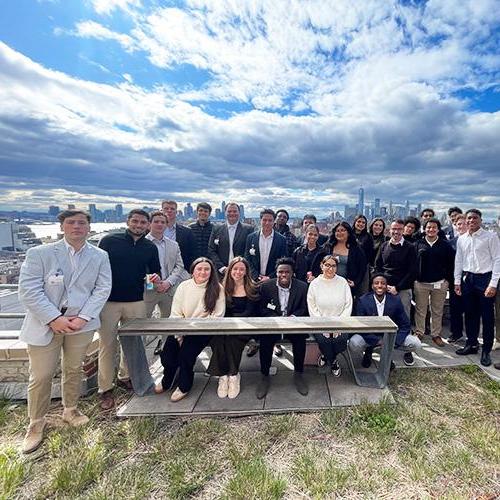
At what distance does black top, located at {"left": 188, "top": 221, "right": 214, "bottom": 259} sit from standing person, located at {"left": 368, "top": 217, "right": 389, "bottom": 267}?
9.69ft

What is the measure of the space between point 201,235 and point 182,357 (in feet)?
8.23

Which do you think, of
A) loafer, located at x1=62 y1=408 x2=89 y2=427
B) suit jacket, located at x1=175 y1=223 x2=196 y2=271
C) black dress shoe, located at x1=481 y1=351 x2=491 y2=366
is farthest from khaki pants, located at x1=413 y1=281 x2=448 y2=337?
loafer, located at x1=62 y1=408 x2=89 y2=427

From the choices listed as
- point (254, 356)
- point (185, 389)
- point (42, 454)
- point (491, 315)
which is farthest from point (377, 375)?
point (42, 454)

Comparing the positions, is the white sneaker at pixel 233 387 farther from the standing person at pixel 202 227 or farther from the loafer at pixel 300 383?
the standing person at pixel 202 227

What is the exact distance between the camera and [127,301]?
331cm

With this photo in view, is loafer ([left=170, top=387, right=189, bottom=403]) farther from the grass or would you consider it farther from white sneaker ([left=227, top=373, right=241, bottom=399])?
white sneaker ([left=227, top=373, right=241, bottom=399])

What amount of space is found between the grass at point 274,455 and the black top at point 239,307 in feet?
3.91

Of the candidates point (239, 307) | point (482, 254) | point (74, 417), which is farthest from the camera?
point (482, 254)

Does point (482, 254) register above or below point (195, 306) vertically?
above

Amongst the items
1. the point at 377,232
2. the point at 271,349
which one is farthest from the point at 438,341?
the point at 271,349

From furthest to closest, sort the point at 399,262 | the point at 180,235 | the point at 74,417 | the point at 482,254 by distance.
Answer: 1. the point at 180,235
2. the point at 399,262
3. the point at 482,254
4. the point at 74,417

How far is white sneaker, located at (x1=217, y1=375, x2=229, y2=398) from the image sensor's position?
3.28 metres

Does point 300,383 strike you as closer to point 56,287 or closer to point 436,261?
point 56,287

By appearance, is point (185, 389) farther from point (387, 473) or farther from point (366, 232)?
point (366, 232)
